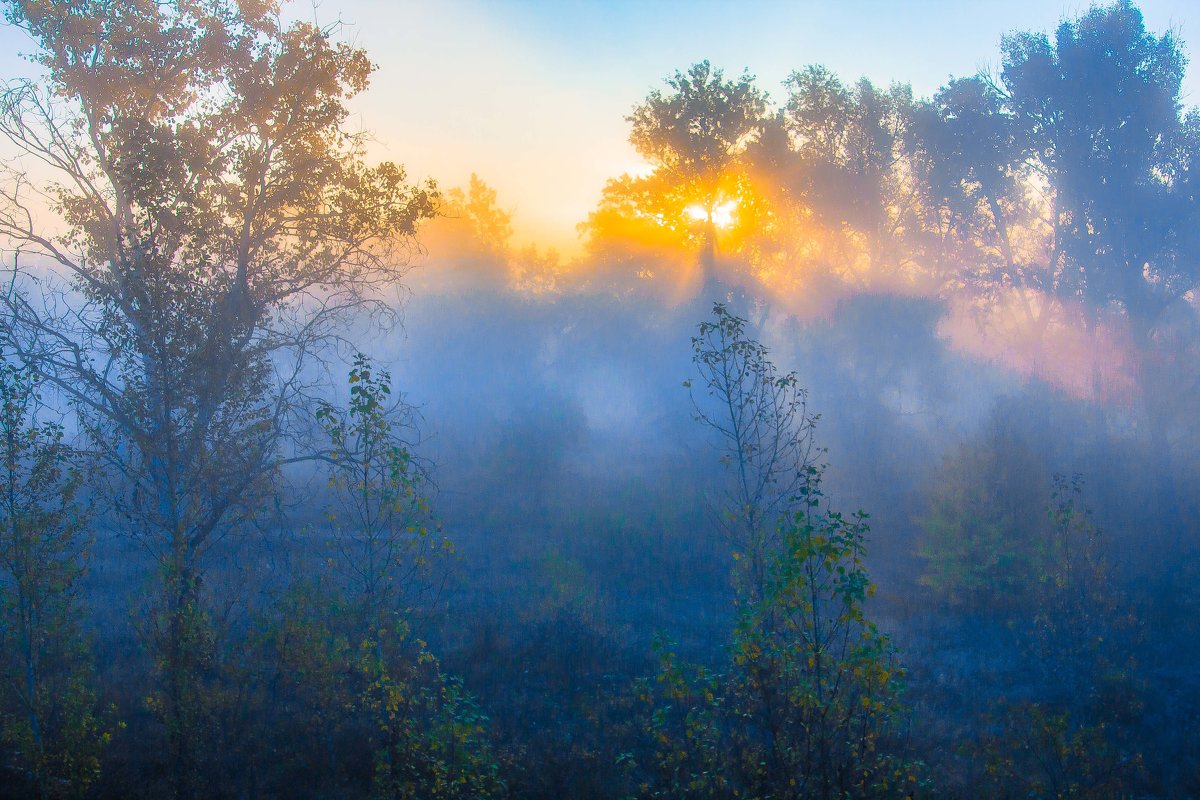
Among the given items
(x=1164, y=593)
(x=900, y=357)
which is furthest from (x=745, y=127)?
(x=1164, y=593)

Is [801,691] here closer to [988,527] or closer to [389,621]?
[389,621]

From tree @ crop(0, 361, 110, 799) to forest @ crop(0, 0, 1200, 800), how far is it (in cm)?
6

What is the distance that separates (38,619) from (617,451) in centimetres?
2596

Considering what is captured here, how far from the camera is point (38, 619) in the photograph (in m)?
8.10

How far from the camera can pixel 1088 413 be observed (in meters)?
31.3

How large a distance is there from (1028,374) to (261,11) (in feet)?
107

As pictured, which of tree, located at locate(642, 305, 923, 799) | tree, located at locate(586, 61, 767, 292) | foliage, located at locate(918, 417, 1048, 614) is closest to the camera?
tree, located at locate(642, 305, 923, 799)

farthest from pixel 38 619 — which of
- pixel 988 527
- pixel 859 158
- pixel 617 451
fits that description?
pixel 859 158

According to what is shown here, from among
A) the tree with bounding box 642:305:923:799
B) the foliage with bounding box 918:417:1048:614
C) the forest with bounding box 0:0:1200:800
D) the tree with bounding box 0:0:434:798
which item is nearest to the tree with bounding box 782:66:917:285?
the forest with bounding box 0:0:1200:800

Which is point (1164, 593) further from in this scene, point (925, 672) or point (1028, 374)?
point (1028, 374)

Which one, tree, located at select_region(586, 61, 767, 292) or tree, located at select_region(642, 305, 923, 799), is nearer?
tree, located at select_region(642, 305, 923, 799)

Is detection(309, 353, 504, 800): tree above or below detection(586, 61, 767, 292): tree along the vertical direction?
below

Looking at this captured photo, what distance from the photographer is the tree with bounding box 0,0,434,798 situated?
8.69 meters

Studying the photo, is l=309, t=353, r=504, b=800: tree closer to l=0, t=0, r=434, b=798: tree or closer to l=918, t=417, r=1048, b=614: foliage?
l=0, t=0, r=434, b=798: tree
